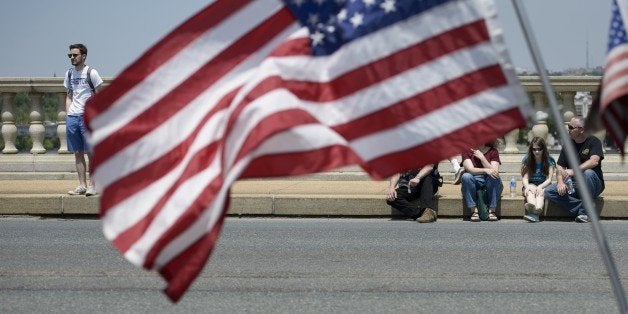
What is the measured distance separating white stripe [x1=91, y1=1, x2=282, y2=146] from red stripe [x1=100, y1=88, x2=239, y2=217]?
0.58 feet

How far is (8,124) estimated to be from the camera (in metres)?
22.0

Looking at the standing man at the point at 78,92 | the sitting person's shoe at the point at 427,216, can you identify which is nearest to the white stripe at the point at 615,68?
the sitting person's shoe at the point at 427,216

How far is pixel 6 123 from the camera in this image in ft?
72.3

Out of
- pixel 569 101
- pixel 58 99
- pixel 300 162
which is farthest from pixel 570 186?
pixel 300 162

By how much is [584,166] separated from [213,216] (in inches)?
478

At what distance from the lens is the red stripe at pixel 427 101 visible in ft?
16.4

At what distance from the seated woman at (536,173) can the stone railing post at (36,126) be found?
9.10 meters

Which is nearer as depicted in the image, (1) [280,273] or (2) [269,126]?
(2) [269,126]

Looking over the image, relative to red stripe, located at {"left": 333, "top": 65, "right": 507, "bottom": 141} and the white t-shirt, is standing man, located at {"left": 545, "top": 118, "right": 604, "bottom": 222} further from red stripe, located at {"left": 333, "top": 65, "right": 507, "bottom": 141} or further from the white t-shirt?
red stripe, located at {"left": 333, "top": 65, "right": 507, "bottom": 141}

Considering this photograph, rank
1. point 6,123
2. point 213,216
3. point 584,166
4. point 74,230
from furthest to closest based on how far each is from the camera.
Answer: point 6,123, point 584,166, point 74,230, point 213,216

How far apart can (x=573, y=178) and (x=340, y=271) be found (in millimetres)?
5930

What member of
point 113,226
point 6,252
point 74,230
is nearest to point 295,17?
point 113,226

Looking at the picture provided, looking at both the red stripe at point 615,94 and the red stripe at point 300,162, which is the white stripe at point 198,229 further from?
the red stripe at point 615,94

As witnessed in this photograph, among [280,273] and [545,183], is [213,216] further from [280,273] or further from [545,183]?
[545,183]
